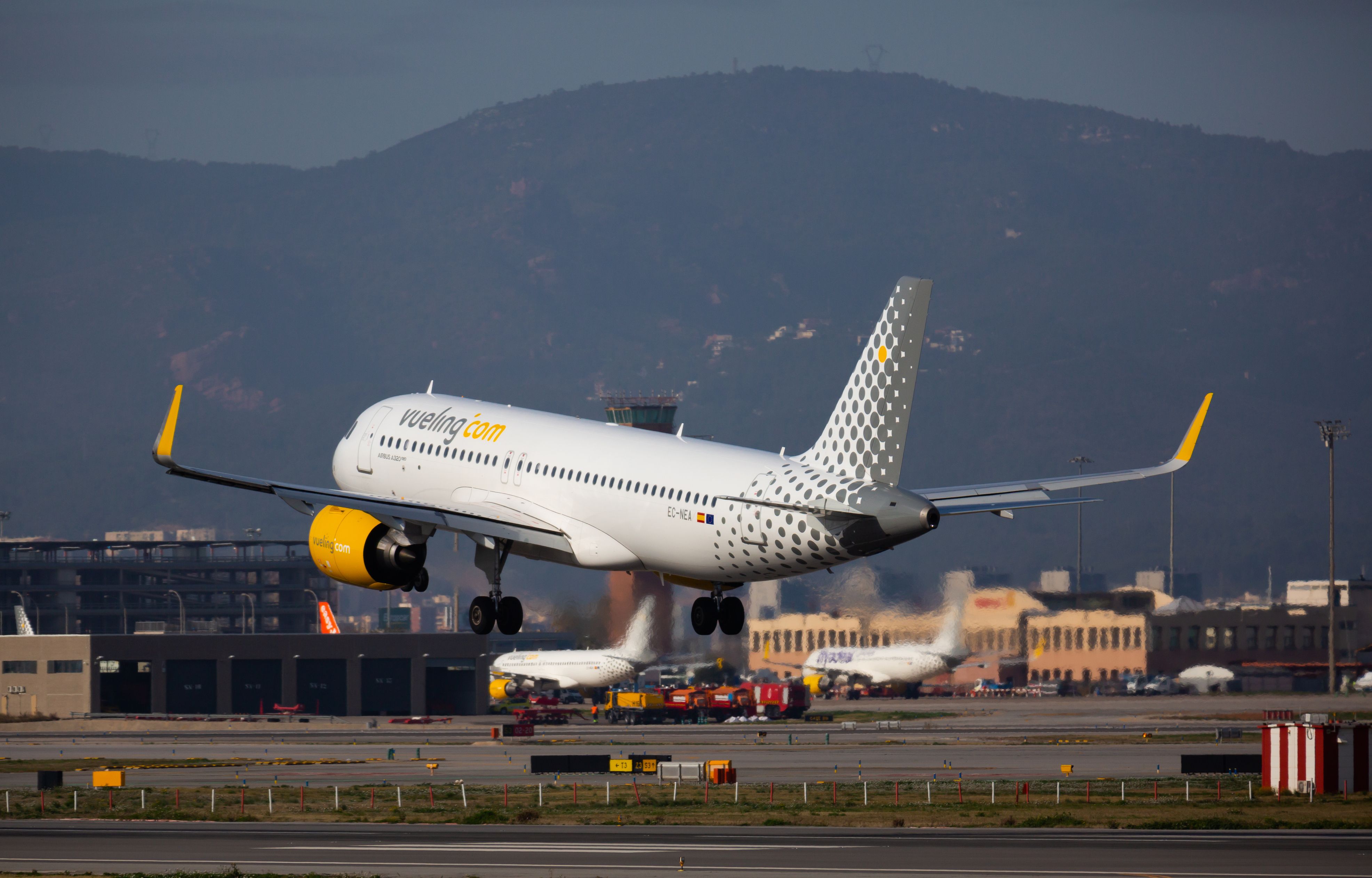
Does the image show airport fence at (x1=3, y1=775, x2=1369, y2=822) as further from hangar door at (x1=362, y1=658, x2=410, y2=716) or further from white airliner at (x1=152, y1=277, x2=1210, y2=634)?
hangar door at (x1=362, y1=658, x2=410, y2=716)

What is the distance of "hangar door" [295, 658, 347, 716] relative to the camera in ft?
555

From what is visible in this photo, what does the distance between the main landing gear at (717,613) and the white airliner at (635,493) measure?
6 centimetres

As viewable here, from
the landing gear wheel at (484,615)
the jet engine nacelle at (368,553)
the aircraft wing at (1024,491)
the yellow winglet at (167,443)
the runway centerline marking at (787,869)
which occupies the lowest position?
the runway centerline marking at (787,869)

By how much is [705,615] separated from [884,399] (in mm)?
10087

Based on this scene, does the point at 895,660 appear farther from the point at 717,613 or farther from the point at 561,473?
the point at 561,473

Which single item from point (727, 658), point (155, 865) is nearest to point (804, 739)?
point (727, 658)

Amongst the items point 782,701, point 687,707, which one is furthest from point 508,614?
point 687,707

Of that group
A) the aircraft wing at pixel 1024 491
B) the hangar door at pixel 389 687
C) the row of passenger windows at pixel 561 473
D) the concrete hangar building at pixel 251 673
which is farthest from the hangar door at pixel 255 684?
the aircraft wing at pixel 1024 491

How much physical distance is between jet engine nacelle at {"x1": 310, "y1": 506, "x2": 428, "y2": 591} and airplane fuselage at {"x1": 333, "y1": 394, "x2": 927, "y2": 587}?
295 centimetres

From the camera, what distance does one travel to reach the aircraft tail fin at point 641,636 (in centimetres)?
15375

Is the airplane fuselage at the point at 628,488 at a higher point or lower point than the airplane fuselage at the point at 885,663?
higher

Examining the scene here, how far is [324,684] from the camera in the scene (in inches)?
6688

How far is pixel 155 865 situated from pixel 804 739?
6669 centimetres

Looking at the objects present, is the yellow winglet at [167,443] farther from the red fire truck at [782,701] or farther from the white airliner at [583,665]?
the white airliner at [583,665]
